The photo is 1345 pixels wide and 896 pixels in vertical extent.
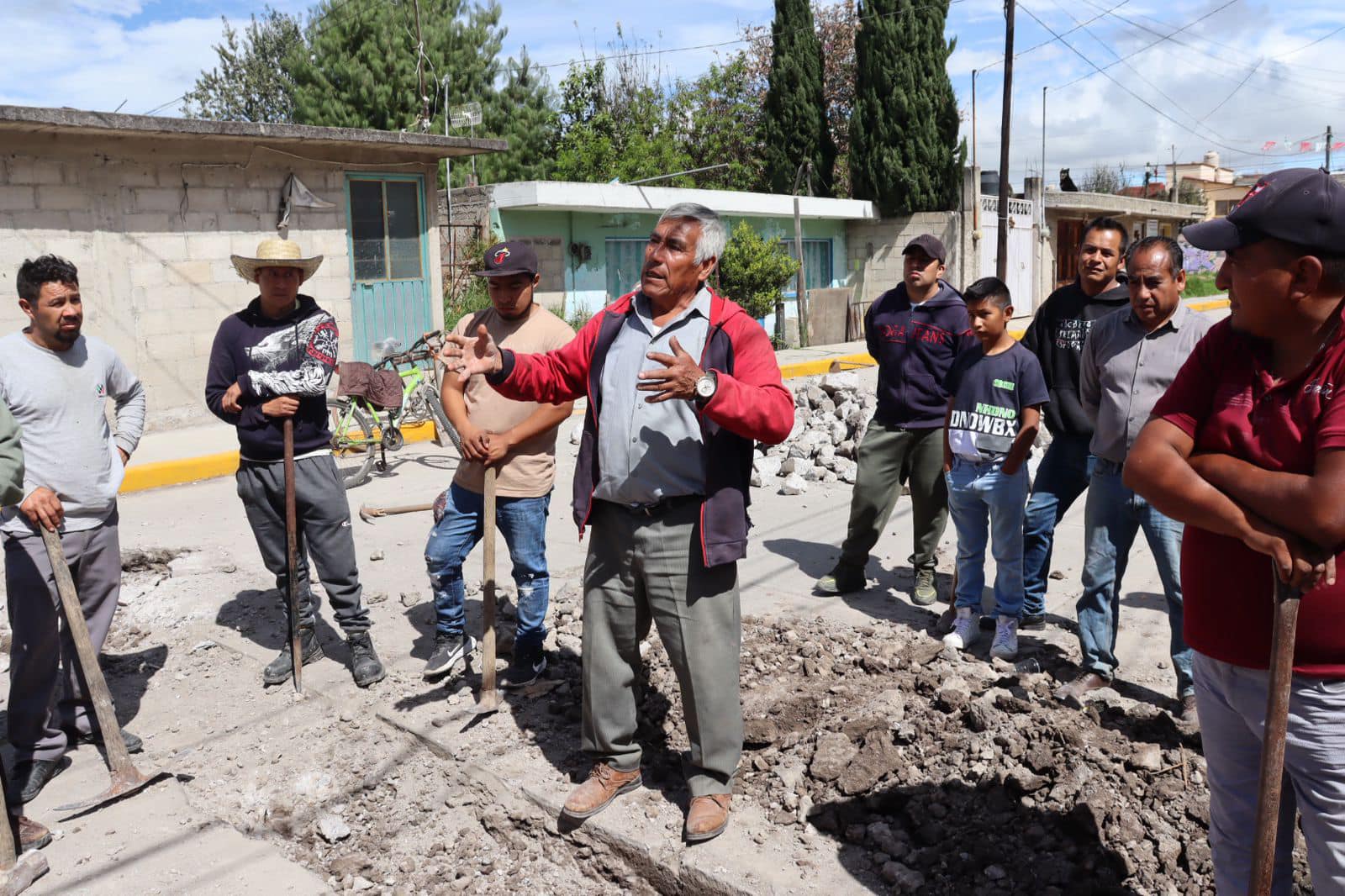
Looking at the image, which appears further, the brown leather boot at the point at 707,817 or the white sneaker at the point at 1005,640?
the white sneaker at the point at 1005,640

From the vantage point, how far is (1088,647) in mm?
4582

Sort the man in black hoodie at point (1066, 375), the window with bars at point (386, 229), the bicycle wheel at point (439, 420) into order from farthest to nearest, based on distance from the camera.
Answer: the window with bars at point (386, 229) → the bicycle wheel at point (439, 420) → the man in black hoodie at point (1066, 375)

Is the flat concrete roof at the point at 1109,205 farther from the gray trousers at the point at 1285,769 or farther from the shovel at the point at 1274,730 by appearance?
the shovel at the point at 1274,730

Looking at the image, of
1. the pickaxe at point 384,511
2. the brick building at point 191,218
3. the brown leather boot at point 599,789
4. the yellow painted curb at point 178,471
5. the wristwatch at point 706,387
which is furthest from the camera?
the brick building at point 191,218

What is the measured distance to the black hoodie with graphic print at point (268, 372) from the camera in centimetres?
475

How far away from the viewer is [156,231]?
1173 centimetres

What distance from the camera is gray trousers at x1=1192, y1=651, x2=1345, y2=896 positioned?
2.20 m

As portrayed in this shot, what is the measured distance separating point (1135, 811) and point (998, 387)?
7.28ft

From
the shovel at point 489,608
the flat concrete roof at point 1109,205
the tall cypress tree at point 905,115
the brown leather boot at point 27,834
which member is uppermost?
the tall cypress tree at point 905,115

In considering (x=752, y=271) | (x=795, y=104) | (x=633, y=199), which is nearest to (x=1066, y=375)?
(x=633, y=199)

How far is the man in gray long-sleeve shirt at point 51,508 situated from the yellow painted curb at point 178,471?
5.66m

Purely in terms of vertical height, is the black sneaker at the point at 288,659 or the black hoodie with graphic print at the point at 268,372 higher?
the black hoodie with graphic print at the point at 268,372

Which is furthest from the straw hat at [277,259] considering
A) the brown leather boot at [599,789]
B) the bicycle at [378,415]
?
the bicycle at [378,415]

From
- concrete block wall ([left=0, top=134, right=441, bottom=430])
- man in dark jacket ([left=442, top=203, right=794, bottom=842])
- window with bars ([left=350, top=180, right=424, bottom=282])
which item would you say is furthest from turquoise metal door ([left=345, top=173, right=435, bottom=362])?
man in dark jacket ([left=442, top=203, right=794, bottom=842])
